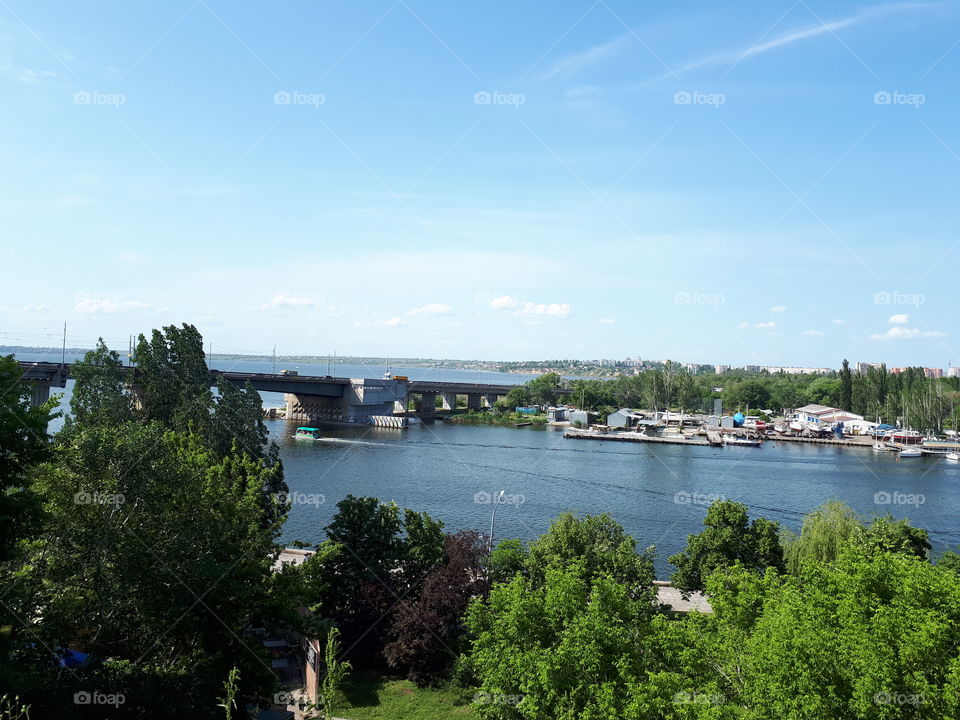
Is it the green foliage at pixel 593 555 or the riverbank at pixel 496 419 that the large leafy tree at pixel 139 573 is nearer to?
the green foliage at pixel 593 555

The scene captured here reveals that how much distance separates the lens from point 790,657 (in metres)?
8.32

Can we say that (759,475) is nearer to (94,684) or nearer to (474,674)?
(474,674)

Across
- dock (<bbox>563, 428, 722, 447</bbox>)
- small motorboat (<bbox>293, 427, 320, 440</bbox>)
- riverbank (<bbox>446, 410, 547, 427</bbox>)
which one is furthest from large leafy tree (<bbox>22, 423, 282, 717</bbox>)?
riverbank (<bbox>446, 410, 547, 427</bbox>)

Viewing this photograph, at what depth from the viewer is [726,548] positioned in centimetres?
1752

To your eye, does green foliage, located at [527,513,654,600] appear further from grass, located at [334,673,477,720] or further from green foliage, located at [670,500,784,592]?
grass, located at [334,673,477,720]

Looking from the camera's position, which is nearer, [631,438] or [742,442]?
[742,442]

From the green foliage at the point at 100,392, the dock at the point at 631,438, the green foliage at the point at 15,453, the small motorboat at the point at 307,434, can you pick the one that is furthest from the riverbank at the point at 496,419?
the green foliage at the point at 15,453

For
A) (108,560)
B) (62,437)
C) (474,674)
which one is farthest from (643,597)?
(62,437)

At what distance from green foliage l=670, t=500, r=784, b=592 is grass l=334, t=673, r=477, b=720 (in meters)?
6.61

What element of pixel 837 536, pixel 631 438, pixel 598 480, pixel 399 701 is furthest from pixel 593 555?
pixel 631 438

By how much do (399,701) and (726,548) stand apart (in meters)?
8.54

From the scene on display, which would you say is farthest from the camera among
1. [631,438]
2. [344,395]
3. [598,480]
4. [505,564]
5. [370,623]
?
[344,395]

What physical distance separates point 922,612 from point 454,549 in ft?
28.6

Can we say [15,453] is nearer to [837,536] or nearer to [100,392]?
[100,392]
